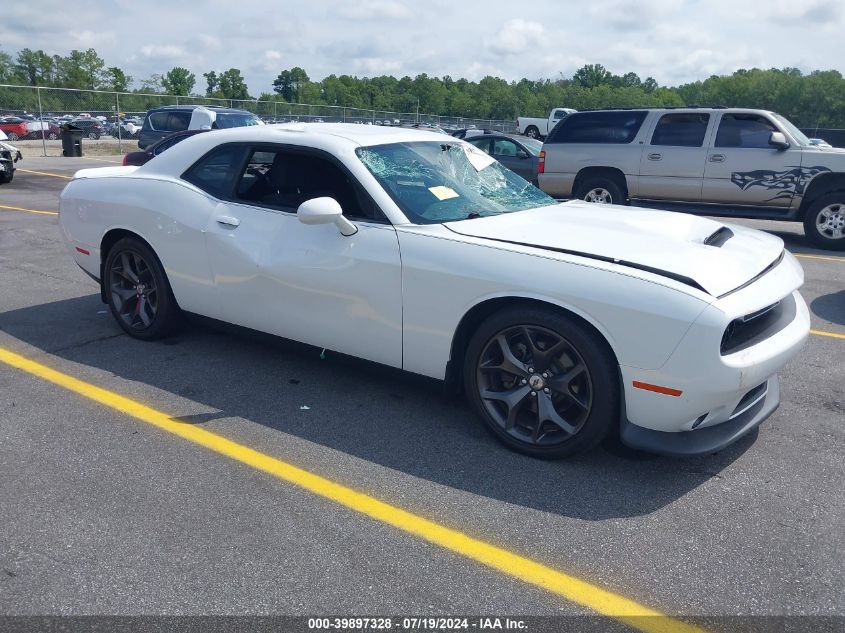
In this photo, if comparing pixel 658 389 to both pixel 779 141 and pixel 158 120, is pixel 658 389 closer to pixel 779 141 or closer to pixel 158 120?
pixel 779 141

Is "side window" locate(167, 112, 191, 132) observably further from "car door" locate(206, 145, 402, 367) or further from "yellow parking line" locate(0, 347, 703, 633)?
"yellow parking line" locate(0, 347, 703, 633)

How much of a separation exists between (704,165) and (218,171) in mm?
7968

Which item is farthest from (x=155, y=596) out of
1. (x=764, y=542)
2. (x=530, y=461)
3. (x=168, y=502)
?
(x=764, y=542)

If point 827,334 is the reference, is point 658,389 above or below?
above

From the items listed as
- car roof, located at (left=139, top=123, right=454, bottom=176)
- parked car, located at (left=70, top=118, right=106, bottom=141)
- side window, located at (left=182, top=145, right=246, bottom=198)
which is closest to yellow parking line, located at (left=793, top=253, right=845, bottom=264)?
car roof, located at (left=139, top=123, right=454, bottom=176)

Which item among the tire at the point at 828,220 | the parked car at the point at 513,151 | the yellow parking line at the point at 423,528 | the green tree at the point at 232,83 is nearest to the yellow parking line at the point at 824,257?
the tire at the point at 828,220

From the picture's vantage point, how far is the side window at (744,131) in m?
10.1

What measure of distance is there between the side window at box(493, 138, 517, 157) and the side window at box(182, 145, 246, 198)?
11.6 m

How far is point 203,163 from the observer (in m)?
4.72

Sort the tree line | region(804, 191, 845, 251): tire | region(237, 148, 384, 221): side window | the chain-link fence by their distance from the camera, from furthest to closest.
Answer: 1. the tree line
2. the chain-link fence
3. region(804, 191, 845, 251): tire
4. region(237, 148, 384, 221): side window

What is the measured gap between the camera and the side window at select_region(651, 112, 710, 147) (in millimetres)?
10430

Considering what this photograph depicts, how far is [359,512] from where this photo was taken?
10.0 ft

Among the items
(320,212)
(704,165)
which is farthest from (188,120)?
(320,212)

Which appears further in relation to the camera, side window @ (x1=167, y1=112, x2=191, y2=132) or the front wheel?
side window @ (x1=167, y1=112, x2=191, y2=132)
